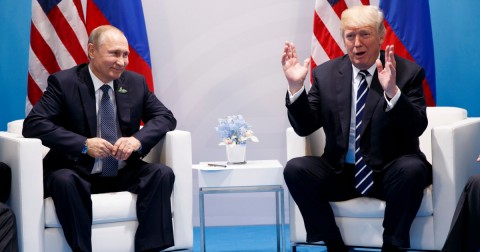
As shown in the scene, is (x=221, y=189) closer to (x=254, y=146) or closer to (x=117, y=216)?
(x=117, y=216)

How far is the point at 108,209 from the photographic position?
150 inches

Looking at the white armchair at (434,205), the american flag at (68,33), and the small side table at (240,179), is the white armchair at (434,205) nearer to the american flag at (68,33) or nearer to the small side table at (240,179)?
the small side table at (240,179)

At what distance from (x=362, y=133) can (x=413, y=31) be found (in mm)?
1370

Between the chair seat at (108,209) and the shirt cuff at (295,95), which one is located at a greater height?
the shirt cuff at (295,95)

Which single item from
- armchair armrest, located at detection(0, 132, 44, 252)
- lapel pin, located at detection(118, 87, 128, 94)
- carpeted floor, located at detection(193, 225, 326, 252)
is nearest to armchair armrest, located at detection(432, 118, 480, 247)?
carpeted floor, located at detection(193, 225, 326, 252)

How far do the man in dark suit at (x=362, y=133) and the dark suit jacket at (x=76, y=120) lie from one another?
845 mm

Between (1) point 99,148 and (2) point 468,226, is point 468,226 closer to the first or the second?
(2) point 468,226

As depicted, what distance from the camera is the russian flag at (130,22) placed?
5.21 metres

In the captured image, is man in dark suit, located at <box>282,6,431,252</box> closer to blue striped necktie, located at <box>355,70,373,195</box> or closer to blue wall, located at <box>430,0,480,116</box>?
blue striped necktie, located at <box>355,70,373,195</box>

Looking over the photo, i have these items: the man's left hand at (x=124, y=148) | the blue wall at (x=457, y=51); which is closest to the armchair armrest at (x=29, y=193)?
the man's left hand at (x=124, y=148)

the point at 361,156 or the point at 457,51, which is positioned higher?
the point at 457,51

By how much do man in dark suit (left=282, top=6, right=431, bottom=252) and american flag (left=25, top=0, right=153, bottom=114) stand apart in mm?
1605

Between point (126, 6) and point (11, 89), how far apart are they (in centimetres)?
118

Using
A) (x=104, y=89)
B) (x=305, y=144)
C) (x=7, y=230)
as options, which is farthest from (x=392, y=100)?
(x=7, y=230)
